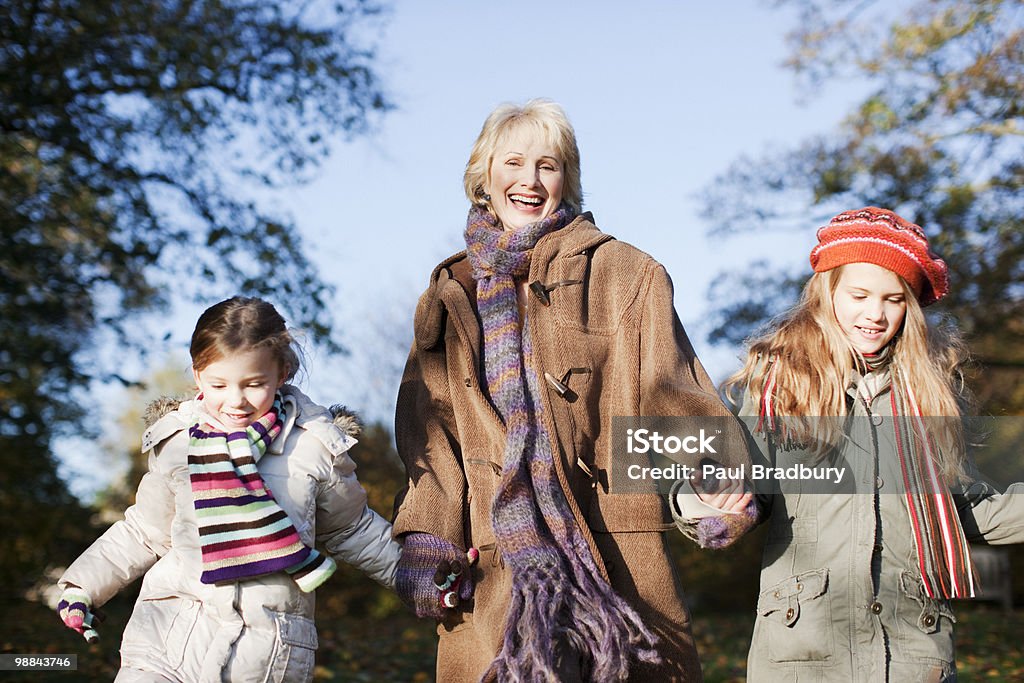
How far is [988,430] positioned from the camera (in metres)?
3.16

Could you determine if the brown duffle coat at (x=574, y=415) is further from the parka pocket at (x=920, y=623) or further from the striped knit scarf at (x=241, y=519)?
the parka pocket at (x=920, y=623)

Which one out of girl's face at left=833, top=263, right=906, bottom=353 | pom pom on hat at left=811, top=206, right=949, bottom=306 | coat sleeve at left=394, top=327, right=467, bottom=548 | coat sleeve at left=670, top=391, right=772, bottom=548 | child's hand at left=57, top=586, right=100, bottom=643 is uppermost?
pom pom on hat at left=811, top=206, right=949, bottom=306

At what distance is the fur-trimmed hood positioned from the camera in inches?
128

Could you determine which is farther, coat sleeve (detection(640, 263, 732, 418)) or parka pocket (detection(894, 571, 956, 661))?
coat sleeve (detection(640, 263, 732, 418))

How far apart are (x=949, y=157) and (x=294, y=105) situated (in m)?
6.47

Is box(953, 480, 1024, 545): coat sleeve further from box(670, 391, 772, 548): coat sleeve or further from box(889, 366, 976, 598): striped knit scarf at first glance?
box(670, 391, 772, 548): coat sleeve

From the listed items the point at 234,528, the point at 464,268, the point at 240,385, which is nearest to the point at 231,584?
the point at 234,528

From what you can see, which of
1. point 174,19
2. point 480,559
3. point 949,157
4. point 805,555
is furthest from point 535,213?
point 949,157

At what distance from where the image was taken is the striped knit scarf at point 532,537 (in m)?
2.92

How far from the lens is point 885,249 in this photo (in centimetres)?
311

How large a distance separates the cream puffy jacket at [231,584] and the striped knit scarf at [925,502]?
1.22 metres

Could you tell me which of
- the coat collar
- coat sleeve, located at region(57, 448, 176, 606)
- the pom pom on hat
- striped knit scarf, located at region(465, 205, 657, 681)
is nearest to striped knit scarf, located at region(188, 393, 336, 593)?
coat sleeve, located at region(57, 448, 176, 606)

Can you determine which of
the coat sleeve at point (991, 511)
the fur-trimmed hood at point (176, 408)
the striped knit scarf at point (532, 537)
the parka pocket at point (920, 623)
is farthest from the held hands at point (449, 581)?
the coat sleeve at point (991, 511)

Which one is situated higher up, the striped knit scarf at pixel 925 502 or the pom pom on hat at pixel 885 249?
the pom pom on hat at pixel 885 249
